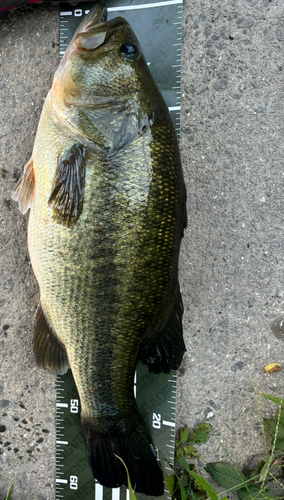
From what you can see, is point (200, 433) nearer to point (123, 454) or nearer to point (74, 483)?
point (123, 454)

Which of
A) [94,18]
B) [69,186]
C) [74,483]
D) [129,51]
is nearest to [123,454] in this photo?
[74,483]

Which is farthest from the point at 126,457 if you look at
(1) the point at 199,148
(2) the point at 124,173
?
(1) the point at 199,148

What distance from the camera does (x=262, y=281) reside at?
178 cm

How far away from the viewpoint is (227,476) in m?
1.73

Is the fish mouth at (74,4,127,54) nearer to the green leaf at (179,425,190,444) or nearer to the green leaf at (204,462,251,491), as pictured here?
the green leaf at (179,425,190,444)

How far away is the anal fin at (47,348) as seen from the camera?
1.53 m

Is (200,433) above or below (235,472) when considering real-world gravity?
above

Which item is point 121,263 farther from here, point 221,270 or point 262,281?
point 262,281

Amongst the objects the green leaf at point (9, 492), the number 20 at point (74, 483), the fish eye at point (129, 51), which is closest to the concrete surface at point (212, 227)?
the green leaf at point (9, 492)

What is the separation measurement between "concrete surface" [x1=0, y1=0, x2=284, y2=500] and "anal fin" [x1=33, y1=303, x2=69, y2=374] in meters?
0.31

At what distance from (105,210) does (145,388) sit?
110 cm

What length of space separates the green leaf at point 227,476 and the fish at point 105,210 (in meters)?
0.77

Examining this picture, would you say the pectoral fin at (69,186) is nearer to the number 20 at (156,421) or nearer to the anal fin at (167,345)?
the anal fin at (167,345)

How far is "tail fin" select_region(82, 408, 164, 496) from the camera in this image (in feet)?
4.83
